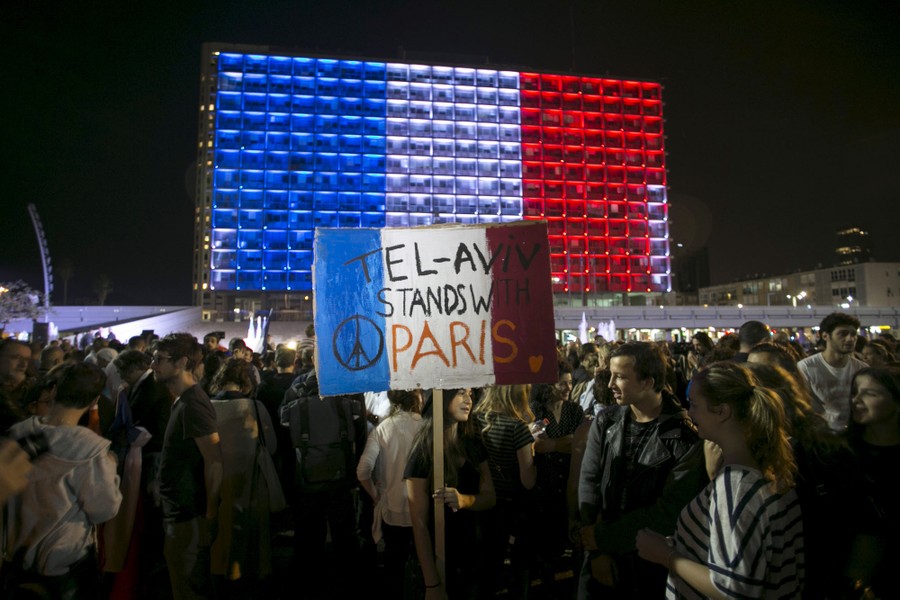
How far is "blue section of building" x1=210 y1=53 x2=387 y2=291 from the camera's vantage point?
211ft

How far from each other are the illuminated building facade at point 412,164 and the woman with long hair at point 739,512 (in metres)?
61.4

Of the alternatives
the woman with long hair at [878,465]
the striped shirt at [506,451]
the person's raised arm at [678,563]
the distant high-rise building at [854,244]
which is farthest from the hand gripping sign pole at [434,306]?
the distant high-rise building at [854,244]

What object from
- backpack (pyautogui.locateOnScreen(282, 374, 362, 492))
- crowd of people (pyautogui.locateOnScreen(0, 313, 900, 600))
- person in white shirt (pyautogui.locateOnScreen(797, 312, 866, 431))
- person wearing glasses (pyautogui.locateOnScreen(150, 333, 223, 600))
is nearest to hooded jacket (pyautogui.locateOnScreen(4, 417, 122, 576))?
crowd of people (pyautogui.locateOnScreen(0, 313, 900, 600))

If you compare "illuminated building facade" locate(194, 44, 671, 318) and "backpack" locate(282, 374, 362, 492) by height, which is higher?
"illuminated building facade" locate(194, 44, 671, 318)

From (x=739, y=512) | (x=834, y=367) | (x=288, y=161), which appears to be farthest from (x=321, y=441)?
(x=288, y=161)

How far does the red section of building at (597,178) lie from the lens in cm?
7200

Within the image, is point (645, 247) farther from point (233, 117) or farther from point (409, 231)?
point (409, 231)

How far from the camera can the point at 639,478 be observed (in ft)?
9.14

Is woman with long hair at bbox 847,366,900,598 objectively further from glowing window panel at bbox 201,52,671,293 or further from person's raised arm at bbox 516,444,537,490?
glowing window panel at bbox 201,52,671,293

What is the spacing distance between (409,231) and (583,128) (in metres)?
77.9

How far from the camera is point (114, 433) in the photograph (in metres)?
3.99

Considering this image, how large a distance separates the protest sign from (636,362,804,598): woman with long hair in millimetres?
1002

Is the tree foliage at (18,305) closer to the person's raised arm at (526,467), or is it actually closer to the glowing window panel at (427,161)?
the glowing window panel at (427,161)

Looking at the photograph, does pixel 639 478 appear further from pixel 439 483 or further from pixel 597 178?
pixel 597 178
